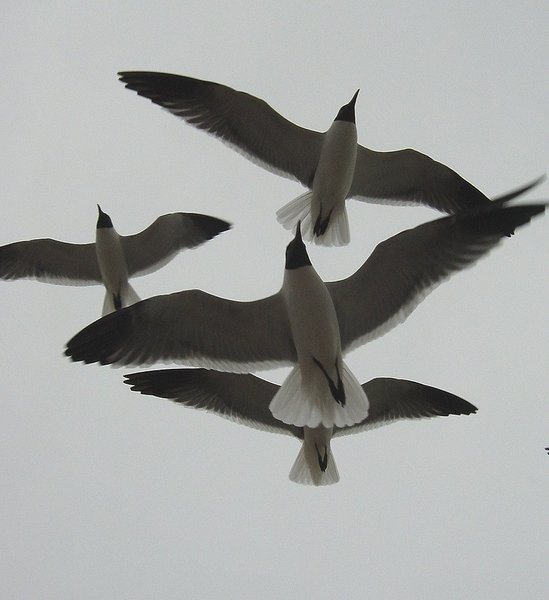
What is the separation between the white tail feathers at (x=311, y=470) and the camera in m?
5.20

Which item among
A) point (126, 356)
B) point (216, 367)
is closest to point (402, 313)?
point (216, 367)

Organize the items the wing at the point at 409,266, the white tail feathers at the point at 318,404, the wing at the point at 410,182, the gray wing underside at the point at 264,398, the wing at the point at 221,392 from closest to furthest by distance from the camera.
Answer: the wing at the point at 409,266
the white tail feathers at the point at 318,404
the wing at the point at 221,392
the gray wing underside at the point at 264,398
the wing at the point at 410,182

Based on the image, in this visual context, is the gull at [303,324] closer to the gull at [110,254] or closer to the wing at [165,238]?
the gull at [110,254]

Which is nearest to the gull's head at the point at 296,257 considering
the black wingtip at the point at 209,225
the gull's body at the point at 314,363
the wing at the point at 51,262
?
the gull's body at the point at 314,363

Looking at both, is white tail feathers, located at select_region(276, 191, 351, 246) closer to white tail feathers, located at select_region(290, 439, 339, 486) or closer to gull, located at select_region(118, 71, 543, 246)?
gull, located at select_region(118, 71, 543, 246)

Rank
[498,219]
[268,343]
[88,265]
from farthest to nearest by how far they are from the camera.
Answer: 1. [88,265]
2. [268,343]
3. [498,219]

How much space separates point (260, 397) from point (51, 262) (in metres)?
2.73

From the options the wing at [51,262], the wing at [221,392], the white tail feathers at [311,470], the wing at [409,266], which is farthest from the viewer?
the wing at [51,262]

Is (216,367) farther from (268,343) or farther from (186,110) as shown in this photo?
(186,110)

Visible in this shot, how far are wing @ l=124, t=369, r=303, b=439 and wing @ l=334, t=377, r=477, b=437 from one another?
525 mm

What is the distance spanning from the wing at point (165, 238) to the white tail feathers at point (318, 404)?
310 cm

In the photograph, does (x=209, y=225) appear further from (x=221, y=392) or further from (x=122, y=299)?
(x=221, y=392)

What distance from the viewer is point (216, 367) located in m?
4.50

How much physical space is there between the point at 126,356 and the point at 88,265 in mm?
3354
